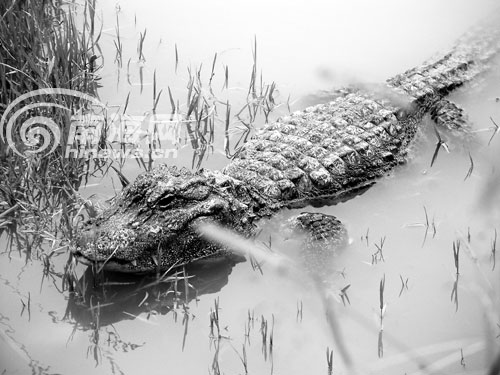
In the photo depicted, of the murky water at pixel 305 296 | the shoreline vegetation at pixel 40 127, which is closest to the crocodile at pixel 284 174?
the murky water at pixel 305 296

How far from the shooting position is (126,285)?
3.91 metres

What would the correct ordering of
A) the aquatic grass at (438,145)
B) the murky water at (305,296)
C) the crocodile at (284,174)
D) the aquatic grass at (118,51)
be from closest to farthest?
1. the murky water at (305,296)
2. the crocodile at (284,174)
3. the aquatic grass at (438,145)
4. the aquatic grass at (118,51)

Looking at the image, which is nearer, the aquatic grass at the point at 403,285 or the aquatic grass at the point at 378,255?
the aquatic grass at the point at 403,285

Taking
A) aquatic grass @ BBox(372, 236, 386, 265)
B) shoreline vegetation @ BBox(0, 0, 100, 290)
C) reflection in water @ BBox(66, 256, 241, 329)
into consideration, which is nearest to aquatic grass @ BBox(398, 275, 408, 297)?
aquatic grass @ BBox(372, 236, 386, 265)

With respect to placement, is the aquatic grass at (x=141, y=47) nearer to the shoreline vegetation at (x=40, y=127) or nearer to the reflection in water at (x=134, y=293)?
the shoreline vegetation at (x=40, y=127)

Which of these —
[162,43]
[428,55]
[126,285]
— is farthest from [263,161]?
[428,55]

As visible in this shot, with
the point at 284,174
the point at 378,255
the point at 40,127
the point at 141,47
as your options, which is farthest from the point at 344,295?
the point at 141,47

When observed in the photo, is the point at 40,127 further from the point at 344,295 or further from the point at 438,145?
the point at 438,145

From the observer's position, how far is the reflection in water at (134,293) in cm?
368

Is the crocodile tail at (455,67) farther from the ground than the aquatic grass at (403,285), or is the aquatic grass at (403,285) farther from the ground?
the crocodile tail at (455,67)

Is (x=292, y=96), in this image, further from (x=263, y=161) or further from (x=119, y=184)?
(x=119, y=184)

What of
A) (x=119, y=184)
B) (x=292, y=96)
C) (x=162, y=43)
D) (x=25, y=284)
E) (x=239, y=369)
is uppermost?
(x=162, y=43)

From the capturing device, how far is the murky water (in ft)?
11.1

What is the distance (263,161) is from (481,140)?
2.08m
